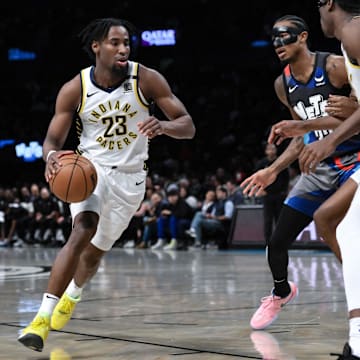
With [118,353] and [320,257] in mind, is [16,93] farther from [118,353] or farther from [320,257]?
[118,353]

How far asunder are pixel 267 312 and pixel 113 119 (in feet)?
5.00

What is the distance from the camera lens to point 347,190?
3.62 meters

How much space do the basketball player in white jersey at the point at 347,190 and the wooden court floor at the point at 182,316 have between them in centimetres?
68

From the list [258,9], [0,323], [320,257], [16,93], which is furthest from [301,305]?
[16,93]

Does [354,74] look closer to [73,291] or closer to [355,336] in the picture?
[355,336]

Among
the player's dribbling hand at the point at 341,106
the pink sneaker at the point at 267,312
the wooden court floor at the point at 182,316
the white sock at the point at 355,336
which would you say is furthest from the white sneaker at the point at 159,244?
the white sock at the point at 355,336

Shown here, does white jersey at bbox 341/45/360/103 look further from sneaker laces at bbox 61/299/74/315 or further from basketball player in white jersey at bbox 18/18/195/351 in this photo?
sneaker laces at bbox 61/299/74/315

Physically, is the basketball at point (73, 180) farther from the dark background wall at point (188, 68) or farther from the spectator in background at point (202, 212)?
the dark background wall at point (188, 68)

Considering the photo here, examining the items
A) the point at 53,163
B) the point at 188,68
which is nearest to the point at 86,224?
the point at 53,163

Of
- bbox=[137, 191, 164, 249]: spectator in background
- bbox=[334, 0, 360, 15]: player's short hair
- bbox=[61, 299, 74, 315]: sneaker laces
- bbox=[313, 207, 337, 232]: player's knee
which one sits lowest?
bbox=[137, 191, 164, 249]: spectator in background

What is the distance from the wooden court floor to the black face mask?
1747 mm

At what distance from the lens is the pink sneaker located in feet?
16.4

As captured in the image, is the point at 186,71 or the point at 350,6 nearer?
the point at 350,6

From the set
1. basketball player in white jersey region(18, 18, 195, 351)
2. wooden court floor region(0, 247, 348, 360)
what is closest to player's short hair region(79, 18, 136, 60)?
basketball player in white jersey region(18, 18, 195, 351)
